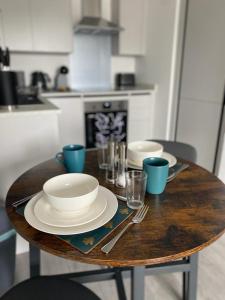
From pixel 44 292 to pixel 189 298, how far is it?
780 millimetres

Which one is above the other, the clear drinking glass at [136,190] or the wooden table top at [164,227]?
the clear drinking glass at [136,190]

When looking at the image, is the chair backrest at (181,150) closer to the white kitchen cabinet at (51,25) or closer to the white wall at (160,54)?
the white wall at (160,54)

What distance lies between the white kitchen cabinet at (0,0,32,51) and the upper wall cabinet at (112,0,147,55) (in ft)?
3.64

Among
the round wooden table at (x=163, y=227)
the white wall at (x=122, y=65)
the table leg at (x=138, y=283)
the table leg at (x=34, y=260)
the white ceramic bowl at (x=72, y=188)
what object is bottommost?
the table leg at (x=34, y=260)

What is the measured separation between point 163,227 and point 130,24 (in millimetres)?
2949

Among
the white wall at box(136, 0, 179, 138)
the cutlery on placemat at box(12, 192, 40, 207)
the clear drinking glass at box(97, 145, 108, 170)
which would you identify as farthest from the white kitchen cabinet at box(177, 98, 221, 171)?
the cutlery on placemat at box(12, 192, 40, 207)

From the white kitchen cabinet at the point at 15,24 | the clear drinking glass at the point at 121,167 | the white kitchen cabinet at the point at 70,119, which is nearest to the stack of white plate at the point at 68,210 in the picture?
the clear drinking glass at the point at 121,167

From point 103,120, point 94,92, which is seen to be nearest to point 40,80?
point 94,92

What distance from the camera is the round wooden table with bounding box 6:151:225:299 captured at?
0.55 metres

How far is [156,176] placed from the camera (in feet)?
2.54

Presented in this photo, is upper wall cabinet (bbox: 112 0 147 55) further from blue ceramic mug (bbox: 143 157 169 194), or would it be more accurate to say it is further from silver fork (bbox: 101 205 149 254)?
silver fork (bbox: 101 205 149 254)

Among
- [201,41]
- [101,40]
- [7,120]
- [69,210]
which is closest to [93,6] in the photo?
[101,40]

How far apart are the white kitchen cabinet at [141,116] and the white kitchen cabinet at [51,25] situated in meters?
1.07

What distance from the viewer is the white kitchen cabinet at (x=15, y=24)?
2484 mm
